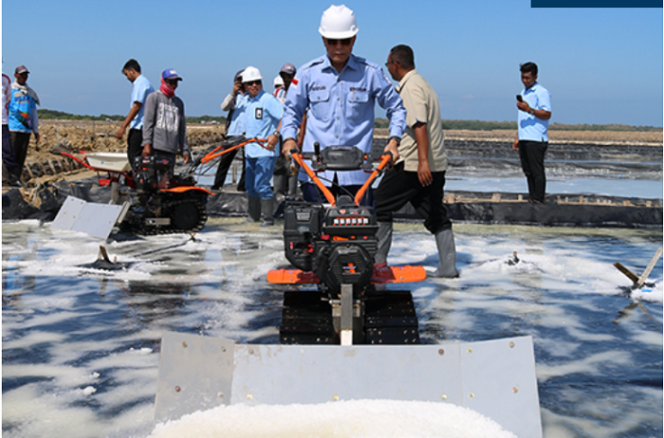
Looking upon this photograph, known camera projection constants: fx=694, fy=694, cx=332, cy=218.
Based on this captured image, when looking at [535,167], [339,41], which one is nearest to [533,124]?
[535,167]

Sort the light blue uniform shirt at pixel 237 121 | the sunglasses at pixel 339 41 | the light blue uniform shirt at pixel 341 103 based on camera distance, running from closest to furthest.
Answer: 1. the sunglasses at pixel 339 41
2. the light blue uniform shirt at pixel 341 103
3. the light blue uniform shirt at pixel 237 121

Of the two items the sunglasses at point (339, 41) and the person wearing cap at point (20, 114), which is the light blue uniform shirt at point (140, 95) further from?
the sunglasses at point (339, 41)

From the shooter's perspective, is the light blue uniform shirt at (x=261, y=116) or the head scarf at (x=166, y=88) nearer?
the head scarf at (x=166, y=88)

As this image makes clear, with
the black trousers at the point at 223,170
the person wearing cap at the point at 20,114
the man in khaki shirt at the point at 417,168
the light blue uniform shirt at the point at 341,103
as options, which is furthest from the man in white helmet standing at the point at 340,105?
the person wearing cap at the point at 20,114

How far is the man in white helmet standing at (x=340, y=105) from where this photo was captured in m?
4.07

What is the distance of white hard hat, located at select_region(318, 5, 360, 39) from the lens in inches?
147

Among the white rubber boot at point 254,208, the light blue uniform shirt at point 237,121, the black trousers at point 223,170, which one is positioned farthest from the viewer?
the black trousers at point 223,170

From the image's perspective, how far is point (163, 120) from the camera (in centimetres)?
766

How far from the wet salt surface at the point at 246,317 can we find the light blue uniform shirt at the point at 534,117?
1.93 meters

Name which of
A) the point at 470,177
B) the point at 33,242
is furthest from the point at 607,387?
the point at 470,177

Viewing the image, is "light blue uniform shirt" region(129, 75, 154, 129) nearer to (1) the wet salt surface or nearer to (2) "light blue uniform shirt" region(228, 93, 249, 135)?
(2) "light blue uniform shirt" region(228, 93, 249, 135)

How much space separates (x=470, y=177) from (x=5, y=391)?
14159 millimetres

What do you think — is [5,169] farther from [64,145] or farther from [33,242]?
[33,242]

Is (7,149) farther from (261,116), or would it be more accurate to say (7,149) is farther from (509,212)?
(509,212)
